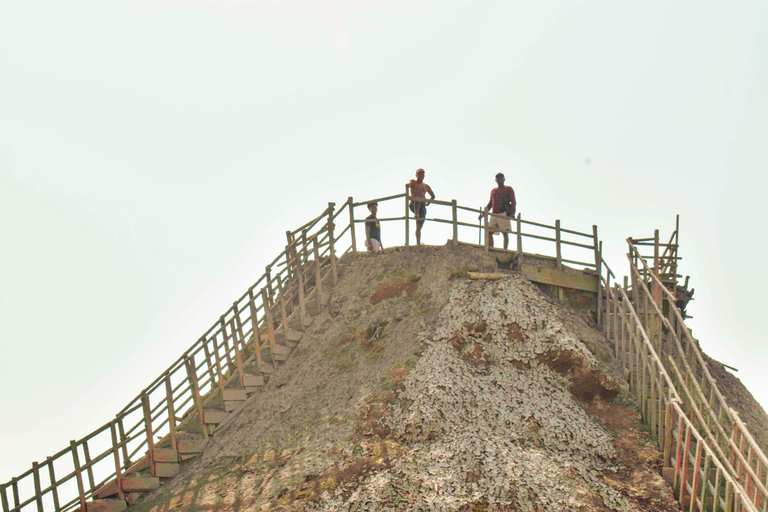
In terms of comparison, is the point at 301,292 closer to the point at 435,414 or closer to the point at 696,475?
the point at 435,414

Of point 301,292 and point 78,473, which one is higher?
point 301,292

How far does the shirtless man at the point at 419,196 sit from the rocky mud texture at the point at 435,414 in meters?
0.71

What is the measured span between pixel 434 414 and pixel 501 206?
23.9ft

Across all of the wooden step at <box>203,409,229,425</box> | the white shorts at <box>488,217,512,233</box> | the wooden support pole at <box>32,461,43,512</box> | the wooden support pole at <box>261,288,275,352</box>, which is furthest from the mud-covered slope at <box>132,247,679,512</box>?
the wooden support pole at <box>32,461,43,512</box>

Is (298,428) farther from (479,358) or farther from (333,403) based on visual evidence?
(479,358)

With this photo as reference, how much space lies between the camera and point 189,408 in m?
18.2

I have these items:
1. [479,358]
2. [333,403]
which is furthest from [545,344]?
[333,403]

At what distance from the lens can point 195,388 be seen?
690 inches

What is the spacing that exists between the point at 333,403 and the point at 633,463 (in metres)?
6.04

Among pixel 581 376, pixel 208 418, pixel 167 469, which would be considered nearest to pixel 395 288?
pixel 581 376

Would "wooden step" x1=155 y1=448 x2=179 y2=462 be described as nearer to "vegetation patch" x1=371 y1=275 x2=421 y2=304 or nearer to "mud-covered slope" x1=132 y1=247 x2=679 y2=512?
"mud-covered slope" x1=132 y1=247 x2=679 y2=512

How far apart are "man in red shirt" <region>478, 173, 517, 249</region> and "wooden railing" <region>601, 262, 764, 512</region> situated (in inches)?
112

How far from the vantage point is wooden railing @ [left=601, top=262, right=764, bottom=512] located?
12977mm

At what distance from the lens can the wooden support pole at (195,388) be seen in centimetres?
1748
